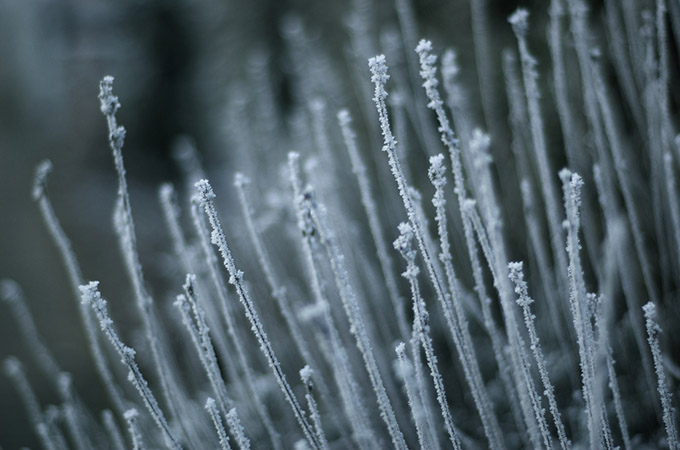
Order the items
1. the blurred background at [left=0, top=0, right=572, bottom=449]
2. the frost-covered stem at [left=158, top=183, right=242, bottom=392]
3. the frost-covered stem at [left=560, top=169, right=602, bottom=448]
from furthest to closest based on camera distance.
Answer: the blurred background at [left=0, top=0, right=572, bottom=449], the frost-covered stem at [left=158, top=183, right=242, bottom=392], the frost-covered stem at [left=560, top=169, right=602, bottom=448]

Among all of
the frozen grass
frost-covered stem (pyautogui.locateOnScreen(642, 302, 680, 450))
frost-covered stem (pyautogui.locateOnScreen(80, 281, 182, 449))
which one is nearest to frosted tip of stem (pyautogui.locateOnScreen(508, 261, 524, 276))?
the frozen grass

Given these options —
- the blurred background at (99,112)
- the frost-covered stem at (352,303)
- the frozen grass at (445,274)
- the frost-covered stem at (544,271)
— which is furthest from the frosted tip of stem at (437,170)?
the blurred background at (99,112)

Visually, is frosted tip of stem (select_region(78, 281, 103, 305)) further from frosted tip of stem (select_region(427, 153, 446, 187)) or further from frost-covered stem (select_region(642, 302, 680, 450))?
frost-covered stem (select_region(642, 302, 680, 450))

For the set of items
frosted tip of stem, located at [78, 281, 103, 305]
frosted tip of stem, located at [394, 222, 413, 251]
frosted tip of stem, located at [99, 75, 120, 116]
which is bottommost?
frosted tip of stem, located at [394, 222, 413, 251]

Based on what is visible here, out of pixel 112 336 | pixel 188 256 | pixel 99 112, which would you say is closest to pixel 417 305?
pixel 112 336

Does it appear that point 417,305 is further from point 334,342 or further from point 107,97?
point 107,97

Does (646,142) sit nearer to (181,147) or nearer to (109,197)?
(181,147)

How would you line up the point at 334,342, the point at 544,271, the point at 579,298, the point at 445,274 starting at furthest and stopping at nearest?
the point at 445,274, the point at 544,271, the point at 334,342, the point at 579,298

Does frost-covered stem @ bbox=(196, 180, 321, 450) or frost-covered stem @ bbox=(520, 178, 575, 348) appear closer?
frost-covered stem @ bbox=(196, 180, 321, 450)

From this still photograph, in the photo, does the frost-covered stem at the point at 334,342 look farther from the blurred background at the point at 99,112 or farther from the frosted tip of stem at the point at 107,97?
the blurred background at the point at 99,112
